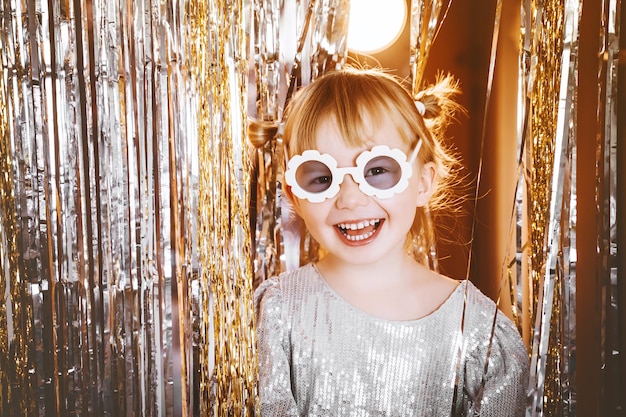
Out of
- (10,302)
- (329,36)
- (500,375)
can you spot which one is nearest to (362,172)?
(329,36)

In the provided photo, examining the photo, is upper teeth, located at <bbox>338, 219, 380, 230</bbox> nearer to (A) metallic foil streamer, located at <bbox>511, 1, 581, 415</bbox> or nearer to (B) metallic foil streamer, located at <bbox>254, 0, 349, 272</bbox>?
(B) metallic foil streamer, located at <bbox>254, 0, 349, 272</bbox>

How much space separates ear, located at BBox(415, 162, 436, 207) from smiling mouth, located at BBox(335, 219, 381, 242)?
8 centimetres

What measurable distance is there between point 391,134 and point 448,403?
1.43 feet

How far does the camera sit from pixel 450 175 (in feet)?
3.09

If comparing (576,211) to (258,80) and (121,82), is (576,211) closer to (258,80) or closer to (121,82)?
(258,80)

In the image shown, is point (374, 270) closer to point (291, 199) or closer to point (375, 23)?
point (291, 199)

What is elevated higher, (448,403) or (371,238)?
(371,238)

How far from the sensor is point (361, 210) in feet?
2.93

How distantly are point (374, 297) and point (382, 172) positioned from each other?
21 cm

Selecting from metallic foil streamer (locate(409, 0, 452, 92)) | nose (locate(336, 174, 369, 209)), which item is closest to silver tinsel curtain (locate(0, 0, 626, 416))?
metallic foil streamer (locate(409, 0, 452, 92))

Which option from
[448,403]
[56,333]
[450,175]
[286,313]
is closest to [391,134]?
[450,175]

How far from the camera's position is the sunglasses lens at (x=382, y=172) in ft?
2.90

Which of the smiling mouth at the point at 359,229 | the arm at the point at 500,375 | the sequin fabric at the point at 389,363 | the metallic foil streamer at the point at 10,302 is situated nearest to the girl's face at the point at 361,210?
the smiling mouth at the point at 359,229

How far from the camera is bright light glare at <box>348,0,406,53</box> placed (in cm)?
94
